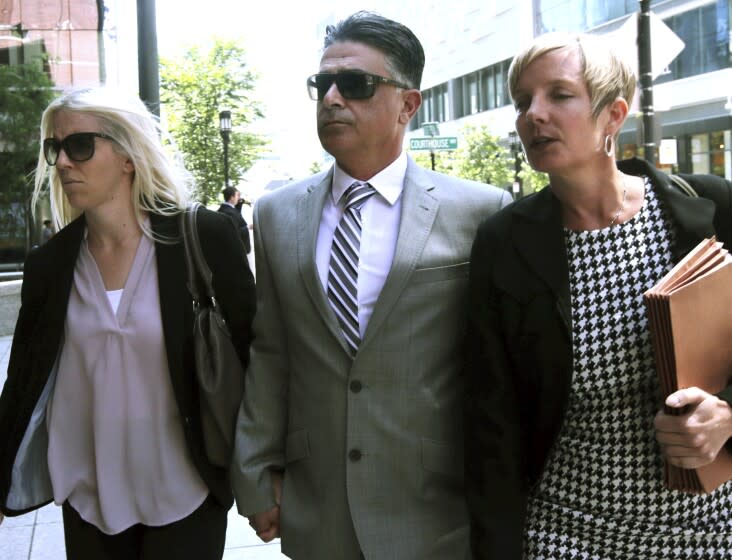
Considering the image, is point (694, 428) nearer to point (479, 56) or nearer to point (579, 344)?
point (579, 344)

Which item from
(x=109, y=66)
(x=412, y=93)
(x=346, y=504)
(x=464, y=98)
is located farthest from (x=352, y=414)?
(x=464, y=98)

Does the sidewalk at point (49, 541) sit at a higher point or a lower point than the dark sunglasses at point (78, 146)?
lower

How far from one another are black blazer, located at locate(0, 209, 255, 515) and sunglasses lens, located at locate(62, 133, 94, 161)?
317 millimetres

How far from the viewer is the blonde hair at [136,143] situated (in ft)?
10.5

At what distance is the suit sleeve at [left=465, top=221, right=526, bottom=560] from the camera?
2.42 metres

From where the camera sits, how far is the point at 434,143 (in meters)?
24.1

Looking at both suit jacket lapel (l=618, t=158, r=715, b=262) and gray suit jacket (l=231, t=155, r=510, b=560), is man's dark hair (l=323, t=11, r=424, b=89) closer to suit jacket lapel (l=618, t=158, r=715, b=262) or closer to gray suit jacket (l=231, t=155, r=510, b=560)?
gray suit jacket (l=231, t=155, r=510, b=560)

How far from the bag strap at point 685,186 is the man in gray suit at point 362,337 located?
0.57 m

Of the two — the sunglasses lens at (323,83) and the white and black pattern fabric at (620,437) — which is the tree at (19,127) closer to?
the sunglasses lens at (323,83)

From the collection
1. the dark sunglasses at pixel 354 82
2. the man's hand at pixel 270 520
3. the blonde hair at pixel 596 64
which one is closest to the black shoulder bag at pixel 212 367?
the man's hand at pixel 270 520

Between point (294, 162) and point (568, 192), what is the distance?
135587 millimetres

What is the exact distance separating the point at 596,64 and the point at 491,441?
1.05 metres

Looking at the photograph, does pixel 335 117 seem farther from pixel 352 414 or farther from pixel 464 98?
pixel 464 98

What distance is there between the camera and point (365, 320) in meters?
2.70
